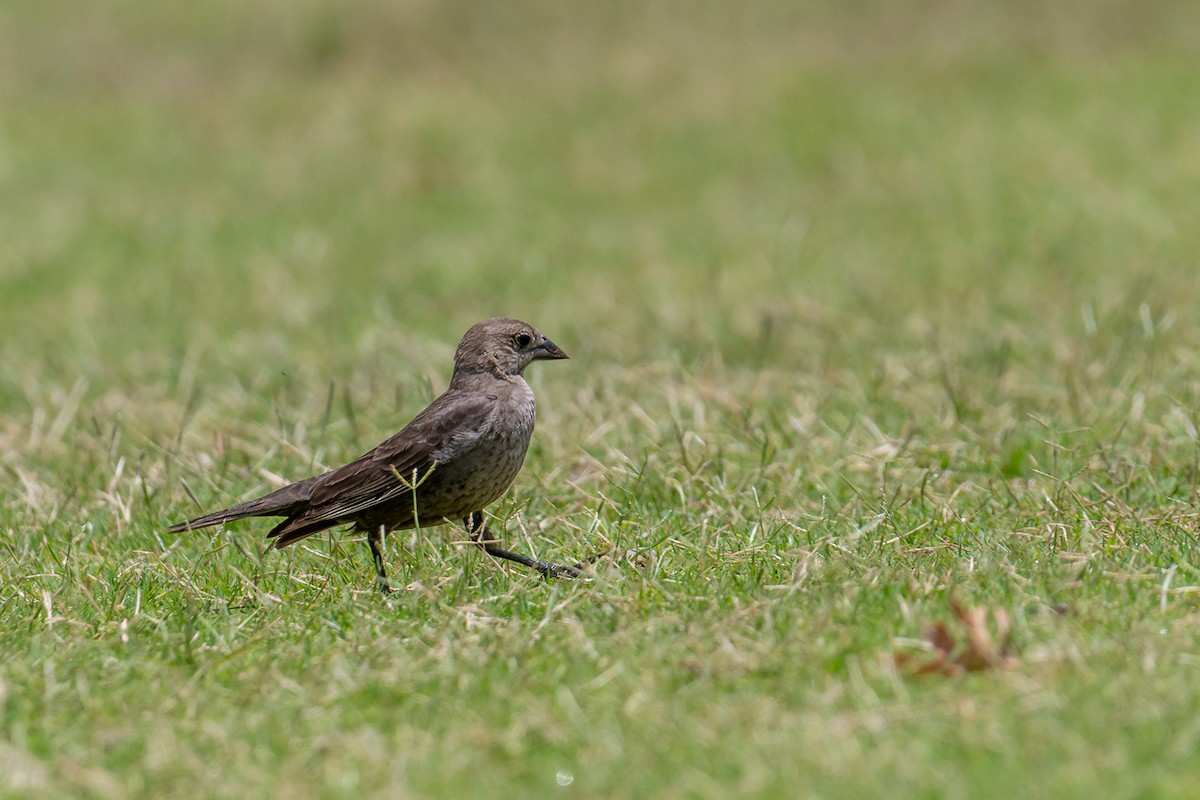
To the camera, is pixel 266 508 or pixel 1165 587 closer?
pixel 1165 587

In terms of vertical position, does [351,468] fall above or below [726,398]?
above

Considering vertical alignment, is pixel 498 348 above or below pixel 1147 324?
above

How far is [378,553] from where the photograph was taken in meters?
5.10

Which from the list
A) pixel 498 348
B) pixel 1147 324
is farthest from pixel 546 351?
pixel 1147 324

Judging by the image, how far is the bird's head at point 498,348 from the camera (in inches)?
223

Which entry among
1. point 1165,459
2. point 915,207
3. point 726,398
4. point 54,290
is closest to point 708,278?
point 915,207

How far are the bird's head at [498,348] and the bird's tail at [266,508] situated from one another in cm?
71

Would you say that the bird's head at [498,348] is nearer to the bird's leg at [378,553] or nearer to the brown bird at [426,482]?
the brown bird at [426,482]

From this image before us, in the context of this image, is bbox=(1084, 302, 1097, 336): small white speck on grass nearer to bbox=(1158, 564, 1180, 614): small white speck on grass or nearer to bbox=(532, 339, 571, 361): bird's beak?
bbox=(532, 339, 571, 361): bird's beak

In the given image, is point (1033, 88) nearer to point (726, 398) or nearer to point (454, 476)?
point (726, 398)

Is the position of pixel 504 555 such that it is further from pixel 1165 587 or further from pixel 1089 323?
pixel 1089 323

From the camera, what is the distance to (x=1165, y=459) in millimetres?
5805

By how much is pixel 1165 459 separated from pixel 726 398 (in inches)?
82.2

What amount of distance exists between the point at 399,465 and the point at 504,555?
475mm
